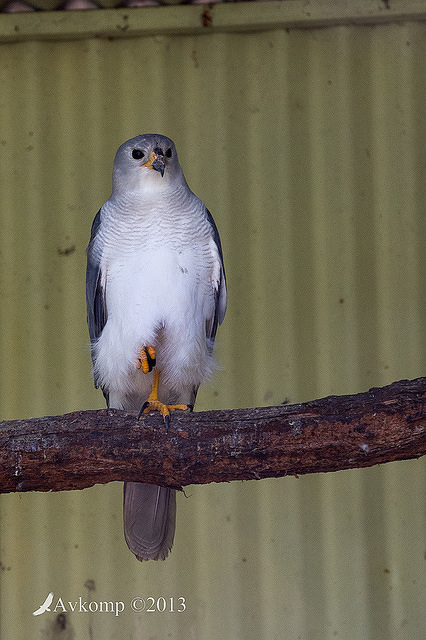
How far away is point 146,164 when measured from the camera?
10.1 ft

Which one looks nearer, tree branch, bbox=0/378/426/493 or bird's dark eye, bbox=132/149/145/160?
tree branch, bbox=0/378/426/493

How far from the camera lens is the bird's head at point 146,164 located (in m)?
3.07

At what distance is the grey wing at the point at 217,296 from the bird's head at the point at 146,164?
0.30m

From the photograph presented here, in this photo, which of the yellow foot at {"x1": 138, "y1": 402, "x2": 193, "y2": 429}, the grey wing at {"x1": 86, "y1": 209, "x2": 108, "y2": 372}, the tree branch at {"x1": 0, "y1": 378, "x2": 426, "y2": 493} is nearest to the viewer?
the tree branch at {"x1": 0, "y1": 378, "x2": 426, "y2": 493}

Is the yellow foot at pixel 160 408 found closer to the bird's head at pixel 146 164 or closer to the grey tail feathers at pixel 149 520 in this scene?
the grey tail feathers at pixel 149 520

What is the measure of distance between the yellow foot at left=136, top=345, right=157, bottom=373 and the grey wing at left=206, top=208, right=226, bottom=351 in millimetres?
377

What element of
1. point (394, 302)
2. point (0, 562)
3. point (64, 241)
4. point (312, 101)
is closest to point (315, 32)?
point (312, 101)

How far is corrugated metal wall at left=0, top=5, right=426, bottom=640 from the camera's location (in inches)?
146

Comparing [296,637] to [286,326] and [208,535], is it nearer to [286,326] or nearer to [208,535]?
[208,535]

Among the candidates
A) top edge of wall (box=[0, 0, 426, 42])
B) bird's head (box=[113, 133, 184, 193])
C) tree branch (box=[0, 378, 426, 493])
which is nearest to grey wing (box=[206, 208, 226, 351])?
bird's head (box=[113, 133, 184, 193])

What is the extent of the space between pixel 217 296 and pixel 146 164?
0.68 m

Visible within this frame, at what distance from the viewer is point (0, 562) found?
12.5 feet

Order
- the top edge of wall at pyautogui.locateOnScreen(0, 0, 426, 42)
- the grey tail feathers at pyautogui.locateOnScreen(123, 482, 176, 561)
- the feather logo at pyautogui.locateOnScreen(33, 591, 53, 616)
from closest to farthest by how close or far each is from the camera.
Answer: the grey tail feathers at pyautogui.locateOnScreen(123, 482, 176, 561), the feather logo at pyautogui.locateOnScreen(33, 591, 53, 616), the top edge of wall at pyautogui.locateOnScreen(0, 0, 426, 42)

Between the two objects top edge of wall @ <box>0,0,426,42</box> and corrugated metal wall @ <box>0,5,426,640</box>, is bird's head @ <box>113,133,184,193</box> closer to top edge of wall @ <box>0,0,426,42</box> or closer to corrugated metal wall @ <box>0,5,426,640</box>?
corrugated metal wall @ <box>0,5,426,640</box>
